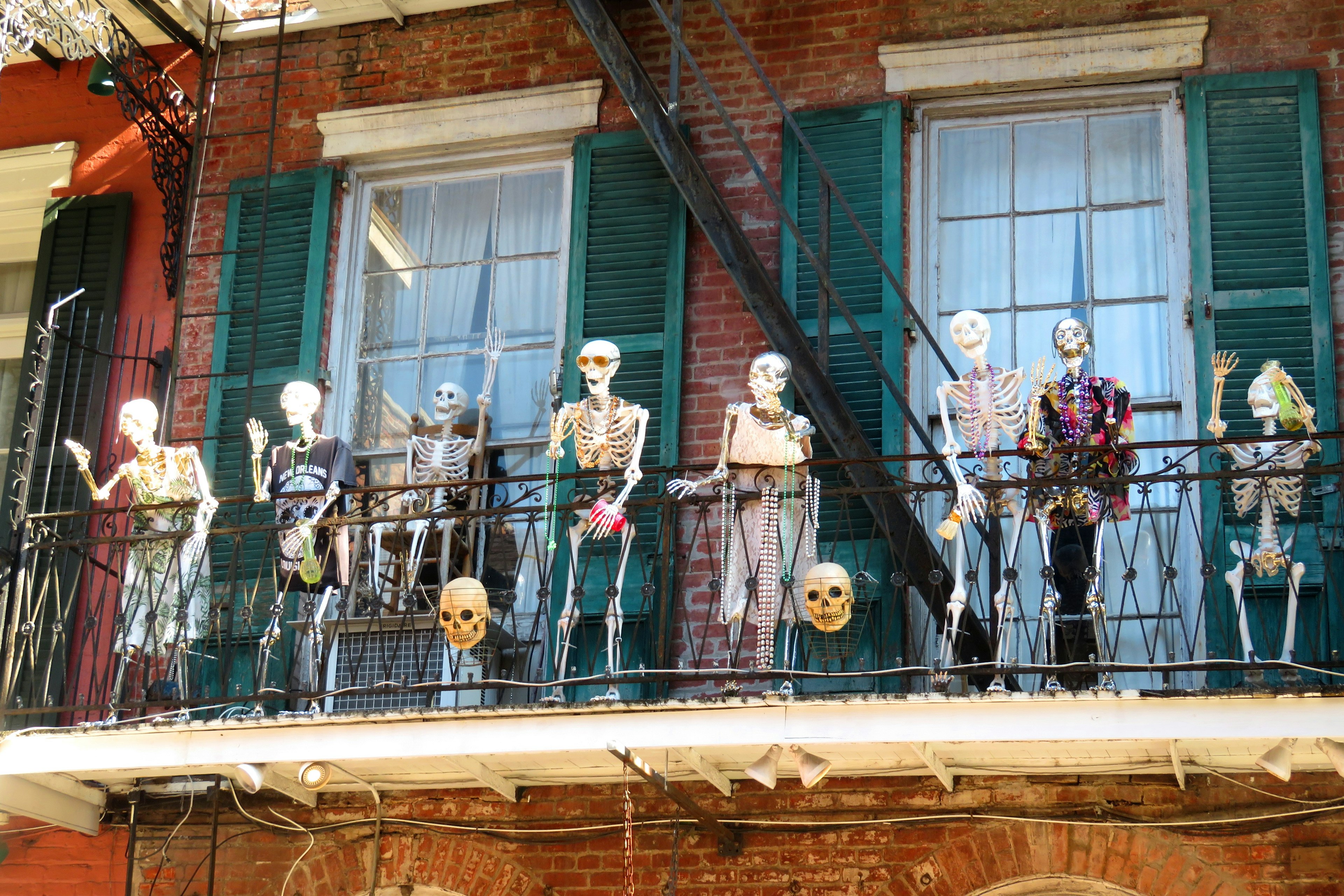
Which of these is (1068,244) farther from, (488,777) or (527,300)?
(488,777)

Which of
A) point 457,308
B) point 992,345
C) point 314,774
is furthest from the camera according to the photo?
point 457,308

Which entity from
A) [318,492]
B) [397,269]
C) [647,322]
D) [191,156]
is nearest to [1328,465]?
[647,322]

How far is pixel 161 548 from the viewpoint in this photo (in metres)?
8.41

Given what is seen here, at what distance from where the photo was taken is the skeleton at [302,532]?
8000 millimetres

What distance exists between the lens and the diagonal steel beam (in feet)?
25.3

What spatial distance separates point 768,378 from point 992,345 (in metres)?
1.69

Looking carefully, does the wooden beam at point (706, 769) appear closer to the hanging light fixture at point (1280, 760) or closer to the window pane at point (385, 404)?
the hanging light fixture at point (1280, 760)

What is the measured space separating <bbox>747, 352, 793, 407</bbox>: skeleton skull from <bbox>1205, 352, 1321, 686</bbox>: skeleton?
5.82ft

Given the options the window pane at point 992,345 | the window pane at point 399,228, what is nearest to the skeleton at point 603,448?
the window pane at point 992,345

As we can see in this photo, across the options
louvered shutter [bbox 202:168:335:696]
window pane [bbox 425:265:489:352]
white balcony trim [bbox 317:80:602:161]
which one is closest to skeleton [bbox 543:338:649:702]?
window pane [bbox 425:265:489:352]

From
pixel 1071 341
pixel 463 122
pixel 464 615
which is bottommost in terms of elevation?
pixel 464 615

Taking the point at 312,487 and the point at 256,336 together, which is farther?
the point at 256,336

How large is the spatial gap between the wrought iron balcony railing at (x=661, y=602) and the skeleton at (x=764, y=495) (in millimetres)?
57

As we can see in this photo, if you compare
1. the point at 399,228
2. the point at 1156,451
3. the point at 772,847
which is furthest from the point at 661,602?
the point at 399,228
